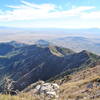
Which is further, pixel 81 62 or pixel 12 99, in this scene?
pixel 81 62

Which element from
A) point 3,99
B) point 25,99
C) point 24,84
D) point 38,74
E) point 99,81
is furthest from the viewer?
point 38,74

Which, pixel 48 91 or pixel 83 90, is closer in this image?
pixel 48 91

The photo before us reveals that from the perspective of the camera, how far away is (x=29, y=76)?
17612 cm

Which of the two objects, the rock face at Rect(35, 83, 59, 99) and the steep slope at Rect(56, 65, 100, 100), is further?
the steep slope at Rect(56, 65, 100, 100)

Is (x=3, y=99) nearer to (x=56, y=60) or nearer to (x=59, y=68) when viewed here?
(x=59, y=68)

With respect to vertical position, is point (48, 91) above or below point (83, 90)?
above

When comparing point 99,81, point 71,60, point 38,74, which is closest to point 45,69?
point 38,74

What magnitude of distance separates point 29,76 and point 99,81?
460ft

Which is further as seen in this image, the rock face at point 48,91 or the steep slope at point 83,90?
the steep slope at point 83,90

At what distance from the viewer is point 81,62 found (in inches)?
6634

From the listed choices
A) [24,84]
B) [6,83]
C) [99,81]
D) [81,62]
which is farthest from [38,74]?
[6,83]

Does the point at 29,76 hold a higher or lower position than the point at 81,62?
lower

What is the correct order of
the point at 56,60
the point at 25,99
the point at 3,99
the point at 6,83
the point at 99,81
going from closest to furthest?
the point at 3,99 → the point at 25,99 → the point at 6,83 → the point at 99,81 → the point at 56,60

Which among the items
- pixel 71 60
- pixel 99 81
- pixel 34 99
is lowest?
pixel 71 60
